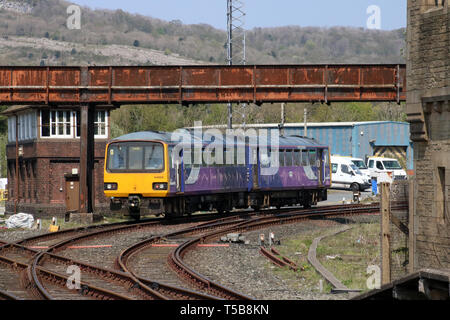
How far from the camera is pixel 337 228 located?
2516cm

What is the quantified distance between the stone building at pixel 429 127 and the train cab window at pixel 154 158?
10541 mm

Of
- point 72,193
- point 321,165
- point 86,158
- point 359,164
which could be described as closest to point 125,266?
point 86,158

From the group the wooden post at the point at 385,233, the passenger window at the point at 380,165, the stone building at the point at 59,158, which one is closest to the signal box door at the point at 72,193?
the stone building at the point at 59,158

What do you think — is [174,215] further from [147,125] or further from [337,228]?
[147,125]

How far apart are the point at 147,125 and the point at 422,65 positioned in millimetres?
67787

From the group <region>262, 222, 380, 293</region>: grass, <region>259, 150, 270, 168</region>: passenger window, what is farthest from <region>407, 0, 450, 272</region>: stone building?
<region>259, 150, 270, 168</region>: passenger window

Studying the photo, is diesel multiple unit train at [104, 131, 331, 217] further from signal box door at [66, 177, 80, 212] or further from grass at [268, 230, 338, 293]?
signal box door at [66, 177, 80, 212]

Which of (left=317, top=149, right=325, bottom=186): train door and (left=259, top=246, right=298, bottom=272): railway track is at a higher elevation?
(left=317, top=149, right=325, bottom=186): train door

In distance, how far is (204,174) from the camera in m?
26.8

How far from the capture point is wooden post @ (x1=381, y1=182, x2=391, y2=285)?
13.8m

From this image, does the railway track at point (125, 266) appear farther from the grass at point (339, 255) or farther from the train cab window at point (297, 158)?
the train cab window at point (297, 158)

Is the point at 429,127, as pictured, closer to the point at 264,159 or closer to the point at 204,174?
the point at 204,174
